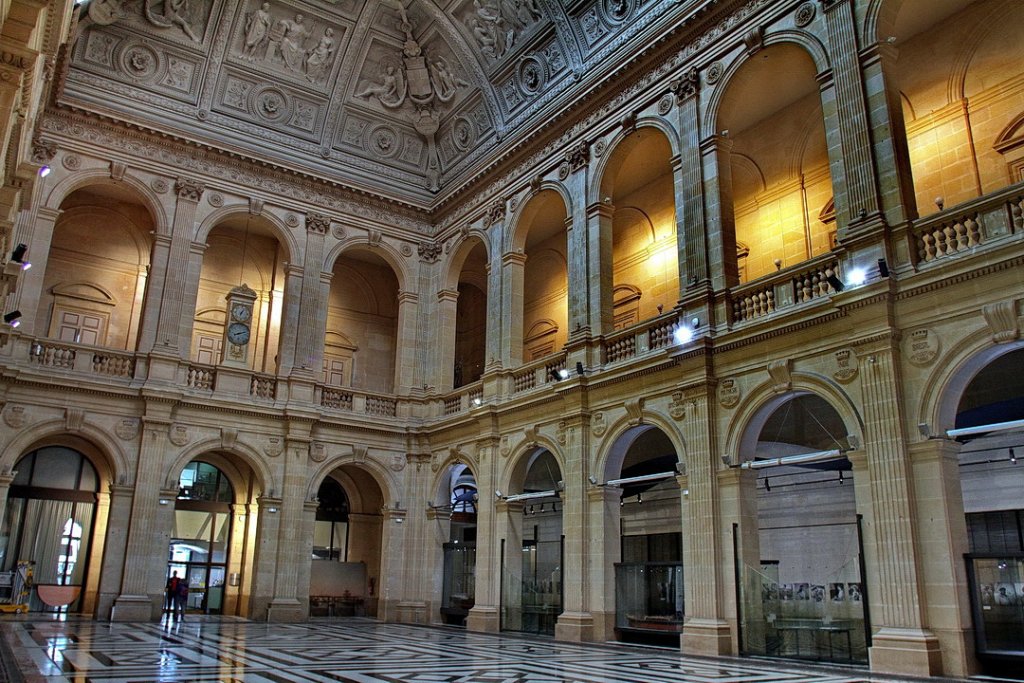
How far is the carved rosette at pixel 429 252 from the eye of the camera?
74.8 feet

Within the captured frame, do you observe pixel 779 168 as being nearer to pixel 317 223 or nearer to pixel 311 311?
pixel 317 223

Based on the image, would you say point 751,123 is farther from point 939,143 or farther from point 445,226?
point 445,226

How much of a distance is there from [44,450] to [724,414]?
15269mm

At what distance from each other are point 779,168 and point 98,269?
54.8 feet

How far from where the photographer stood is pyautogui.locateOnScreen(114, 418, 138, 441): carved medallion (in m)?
17.9

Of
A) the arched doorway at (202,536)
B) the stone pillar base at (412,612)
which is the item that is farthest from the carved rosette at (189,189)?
the stone pillar base at (412,612)

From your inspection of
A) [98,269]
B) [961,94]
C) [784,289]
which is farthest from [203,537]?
[961,94]

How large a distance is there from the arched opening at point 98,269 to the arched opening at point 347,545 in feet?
21.7

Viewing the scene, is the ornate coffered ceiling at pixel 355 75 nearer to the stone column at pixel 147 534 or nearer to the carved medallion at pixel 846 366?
the stone column at pixel 147 534

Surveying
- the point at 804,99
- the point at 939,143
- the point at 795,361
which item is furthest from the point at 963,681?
the point at 804,99

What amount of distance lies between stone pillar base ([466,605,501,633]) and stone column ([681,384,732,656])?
5.68 m

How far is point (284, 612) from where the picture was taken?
61.5ft

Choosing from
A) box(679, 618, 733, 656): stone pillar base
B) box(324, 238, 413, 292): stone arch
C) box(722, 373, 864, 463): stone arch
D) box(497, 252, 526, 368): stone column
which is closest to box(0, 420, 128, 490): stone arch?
box(324, 238, 413, 292): stone arch

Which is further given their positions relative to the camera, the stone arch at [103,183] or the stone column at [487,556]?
the stone arch at [103,183]
